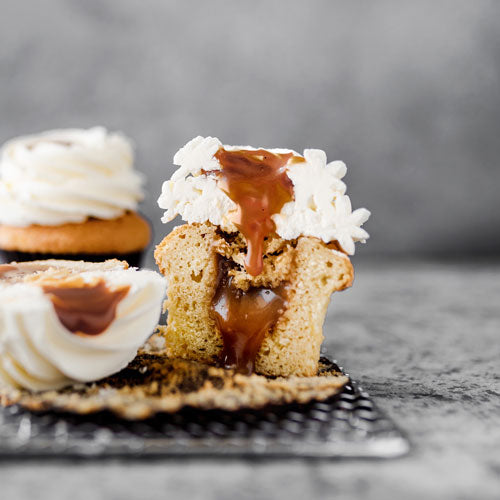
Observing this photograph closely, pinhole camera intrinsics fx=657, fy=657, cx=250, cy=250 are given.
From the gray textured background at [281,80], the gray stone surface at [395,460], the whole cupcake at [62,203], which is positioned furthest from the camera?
the gray textured background at [281,80]

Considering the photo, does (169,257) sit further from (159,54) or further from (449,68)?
(449,68)

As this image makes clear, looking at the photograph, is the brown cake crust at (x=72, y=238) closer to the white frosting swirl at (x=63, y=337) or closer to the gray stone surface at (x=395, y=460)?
the gray stone surface at (x=395, y=460)

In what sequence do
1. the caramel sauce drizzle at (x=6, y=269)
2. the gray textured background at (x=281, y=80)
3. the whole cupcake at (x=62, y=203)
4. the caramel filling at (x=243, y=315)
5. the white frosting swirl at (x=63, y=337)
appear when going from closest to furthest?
the white frosting swirl at (x=63, y=337) < the caramel sauce drizzle at (x=6, y=269) < the caramel filling at (x=243, y=315) < the whole cupcake at (x=62, y=203) < the gray textured background at (x=281, y=80)

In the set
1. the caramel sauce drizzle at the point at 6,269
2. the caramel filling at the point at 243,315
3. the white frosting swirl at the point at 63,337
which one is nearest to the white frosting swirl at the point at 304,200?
the caramel filling at the point at 243,315

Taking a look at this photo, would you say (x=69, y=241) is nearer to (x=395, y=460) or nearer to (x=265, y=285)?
(x=265, y=285)

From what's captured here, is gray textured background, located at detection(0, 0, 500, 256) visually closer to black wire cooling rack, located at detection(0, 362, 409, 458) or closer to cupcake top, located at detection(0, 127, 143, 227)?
cupcake top, located at detection(0, 127, 143, 227)

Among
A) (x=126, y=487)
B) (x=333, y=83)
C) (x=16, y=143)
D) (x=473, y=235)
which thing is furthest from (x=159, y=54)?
(x=126, y=487)

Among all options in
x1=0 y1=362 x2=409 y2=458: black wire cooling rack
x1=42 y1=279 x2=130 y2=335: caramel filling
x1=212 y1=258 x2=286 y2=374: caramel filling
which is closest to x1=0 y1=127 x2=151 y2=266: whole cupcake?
x1=212 y1=258 x2=286 y2=374: caramel filling

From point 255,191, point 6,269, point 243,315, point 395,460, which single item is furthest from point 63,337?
point 395,460
